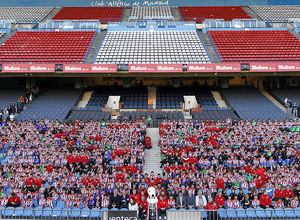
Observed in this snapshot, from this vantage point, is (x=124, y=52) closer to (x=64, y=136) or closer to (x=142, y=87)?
(x=142, y=87)

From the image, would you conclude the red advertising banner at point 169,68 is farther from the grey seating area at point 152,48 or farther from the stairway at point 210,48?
the stairway at point 210,48

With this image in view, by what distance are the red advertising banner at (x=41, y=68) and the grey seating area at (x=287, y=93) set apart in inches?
707

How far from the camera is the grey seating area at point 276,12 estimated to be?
35441mm

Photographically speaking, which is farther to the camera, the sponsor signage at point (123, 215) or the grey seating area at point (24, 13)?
the grey seating area at point (24, 13)

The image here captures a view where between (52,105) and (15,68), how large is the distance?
394 cm

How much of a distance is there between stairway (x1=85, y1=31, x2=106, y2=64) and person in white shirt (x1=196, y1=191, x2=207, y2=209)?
17758 millimetres

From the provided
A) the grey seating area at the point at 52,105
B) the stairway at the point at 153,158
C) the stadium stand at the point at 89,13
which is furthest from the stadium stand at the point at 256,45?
the grey seating area at the point at 52,105

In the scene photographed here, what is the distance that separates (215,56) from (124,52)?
7.91 meters

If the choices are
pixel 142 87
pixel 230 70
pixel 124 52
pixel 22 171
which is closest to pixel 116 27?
pixel 124 52

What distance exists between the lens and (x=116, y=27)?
32.4 meters

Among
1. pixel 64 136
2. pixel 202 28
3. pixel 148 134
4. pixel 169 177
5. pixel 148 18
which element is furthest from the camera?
pixel 148 18

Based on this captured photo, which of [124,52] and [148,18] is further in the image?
[148,18]

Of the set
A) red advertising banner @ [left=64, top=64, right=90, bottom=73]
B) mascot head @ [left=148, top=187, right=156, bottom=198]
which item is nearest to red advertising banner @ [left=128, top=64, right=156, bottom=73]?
red advertising banner @ [left=64, top=64, right=90, bottom=73]

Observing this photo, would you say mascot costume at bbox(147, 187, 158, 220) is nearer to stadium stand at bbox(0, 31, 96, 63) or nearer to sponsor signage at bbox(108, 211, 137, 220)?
sponsor signage at bbox(108, 211, 137, 220)
